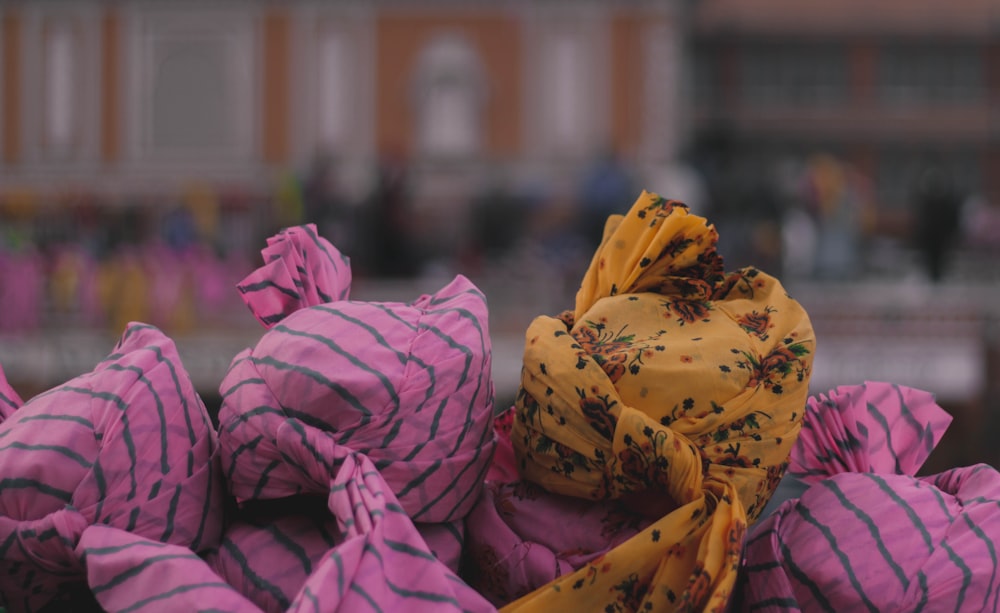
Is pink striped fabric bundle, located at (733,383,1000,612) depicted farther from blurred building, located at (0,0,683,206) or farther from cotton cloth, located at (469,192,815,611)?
blurred building, located at (0,0,683,206)

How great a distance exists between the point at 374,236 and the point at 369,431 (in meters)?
9.21

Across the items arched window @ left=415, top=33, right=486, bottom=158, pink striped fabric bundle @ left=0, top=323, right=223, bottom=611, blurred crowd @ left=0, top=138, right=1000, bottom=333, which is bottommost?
blurred crowd @ left=0, top=138, right=1000, bottom=333

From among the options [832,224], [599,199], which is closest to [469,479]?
[599,199]

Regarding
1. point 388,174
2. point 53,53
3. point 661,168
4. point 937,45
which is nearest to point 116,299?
point 388,174

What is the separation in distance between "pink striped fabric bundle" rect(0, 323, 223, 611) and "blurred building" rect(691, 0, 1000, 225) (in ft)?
88.5

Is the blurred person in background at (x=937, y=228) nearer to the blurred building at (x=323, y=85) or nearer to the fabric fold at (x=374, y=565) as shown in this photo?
the blurred building at (x=323, y=85)

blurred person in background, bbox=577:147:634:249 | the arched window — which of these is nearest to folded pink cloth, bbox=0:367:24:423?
blurred person in background, bbox=577:147:634:249

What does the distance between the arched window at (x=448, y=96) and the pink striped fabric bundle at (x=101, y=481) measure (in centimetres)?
1739

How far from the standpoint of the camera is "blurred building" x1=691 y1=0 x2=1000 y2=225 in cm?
2739

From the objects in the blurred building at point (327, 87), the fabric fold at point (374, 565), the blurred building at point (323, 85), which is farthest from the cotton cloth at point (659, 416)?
the blurred building at point (323, 85)

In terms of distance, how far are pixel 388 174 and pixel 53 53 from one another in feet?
33.3

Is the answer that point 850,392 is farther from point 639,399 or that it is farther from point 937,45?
point 937,45

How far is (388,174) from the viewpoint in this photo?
10719mm

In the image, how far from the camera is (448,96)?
18.8 m
